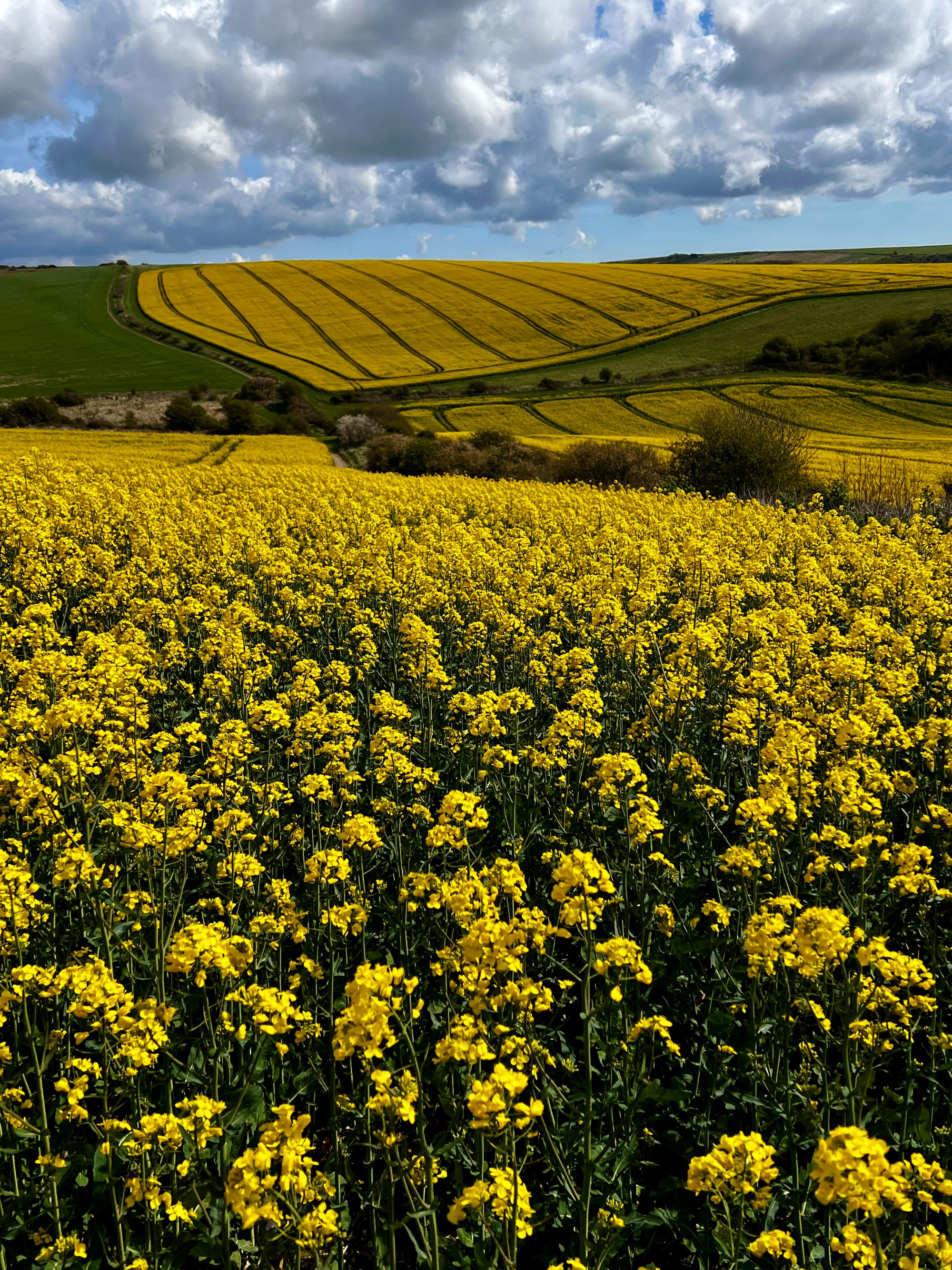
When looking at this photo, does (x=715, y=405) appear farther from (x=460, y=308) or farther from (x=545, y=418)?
(x=460, y=308)

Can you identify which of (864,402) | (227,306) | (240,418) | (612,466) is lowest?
(612,466)

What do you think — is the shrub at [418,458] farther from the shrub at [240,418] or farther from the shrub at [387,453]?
the shrub at [240,418]

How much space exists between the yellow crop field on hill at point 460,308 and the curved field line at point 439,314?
179 mm

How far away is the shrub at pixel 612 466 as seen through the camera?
3044 cm

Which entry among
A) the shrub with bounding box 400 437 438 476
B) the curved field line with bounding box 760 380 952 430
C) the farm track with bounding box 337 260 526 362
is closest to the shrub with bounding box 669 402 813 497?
the shrub with bounding box 400 437 438 476

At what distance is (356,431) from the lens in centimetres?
4469

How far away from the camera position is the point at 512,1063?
2.92 metres

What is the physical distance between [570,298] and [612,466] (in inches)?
2085

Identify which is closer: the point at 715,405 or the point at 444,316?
the point at 715,405

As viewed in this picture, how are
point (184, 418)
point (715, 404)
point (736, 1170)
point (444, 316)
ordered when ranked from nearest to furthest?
1. point (736, 1170)
2. point (715, 404)
3. point (184, 418)
4. point (444, 316)

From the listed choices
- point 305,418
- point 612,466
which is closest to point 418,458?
point 612,466

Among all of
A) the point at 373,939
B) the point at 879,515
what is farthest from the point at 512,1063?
the point at 879,515

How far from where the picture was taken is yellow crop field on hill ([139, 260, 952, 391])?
64500 mm

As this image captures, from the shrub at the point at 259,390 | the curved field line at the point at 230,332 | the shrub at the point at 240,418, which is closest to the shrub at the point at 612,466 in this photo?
the shrub at the point at 240,418
